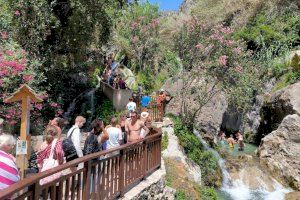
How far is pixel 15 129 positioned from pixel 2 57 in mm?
2768

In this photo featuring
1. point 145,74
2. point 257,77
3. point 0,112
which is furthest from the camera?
point 145,74

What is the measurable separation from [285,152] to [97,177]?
15.8 m

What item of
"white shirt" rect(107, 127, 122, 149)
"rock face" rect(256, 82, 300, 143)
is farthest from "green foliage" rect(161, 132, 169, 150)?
"rock face" rect(256, 82, 300, 143)

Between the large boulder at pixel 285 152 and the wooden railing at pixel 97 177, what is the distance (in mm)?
11081

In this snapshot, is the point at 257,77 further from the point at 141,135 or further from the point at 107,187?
the point at 107,187

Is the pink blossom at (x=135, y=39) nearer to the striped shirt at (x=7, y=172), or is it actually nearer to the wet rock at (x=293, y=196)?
the wet rock at (x=293, y=196)

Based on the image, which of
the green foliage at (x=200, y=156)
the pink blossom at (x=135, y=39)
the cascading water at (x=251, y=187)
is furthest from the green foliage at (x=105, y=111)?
the pink blossom at (x=135, y=39)

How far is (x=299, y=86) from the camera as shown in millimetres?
23250

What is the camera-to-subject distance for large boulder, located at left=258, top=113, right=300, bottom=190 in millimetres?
20000

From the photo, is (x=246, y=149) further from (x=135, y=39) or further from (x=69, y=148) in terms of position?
(x=69, y=148)

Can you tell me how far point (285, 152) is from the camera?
812 inches

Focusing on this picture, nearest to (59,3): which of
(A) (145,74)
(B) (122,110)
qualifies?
(B) (122,110)

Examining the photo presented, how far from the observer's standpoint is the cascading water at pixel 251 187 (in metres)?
18.1

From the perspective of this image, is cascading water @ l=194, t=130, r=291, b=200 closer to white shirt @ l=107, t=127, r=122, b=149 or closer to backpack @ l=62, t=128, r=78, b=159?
white shirt @ l=107, t=127, r=122, b=149
